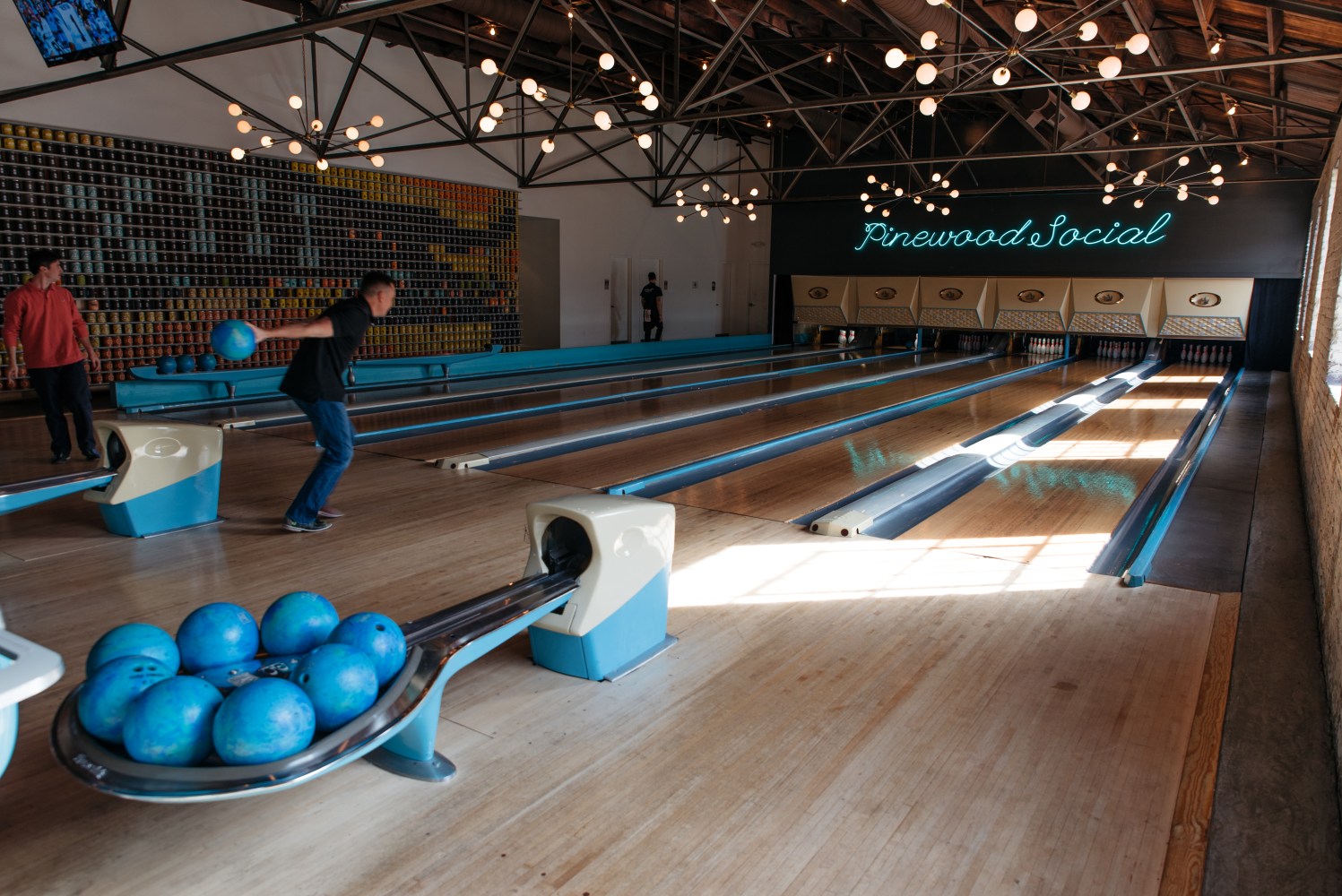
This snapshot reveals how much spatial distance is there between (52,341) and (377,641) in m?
4.52

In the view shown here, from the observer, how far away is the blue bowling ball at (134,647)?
1.92m

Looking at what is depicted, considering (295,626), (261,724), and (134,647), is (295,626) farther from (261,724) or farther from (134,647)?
(261,724)

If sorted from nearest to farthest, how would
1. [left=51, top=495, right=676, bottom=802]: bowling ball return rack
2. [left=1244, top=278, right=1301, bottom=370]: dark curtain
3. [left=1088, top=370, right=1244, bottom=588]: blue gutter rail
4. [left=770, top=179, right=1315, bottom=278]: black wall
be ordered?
[left=51, top=495, right=676, bottom=802]: bowling ball return rack
[left=1088, top=370, right=1244, bottom=588]: blue gutter rail
[left=770, top=179, right=1315, bottom=278]: black wall
[left=1244, top=278, right=1301, bottom=370]: dark curtain

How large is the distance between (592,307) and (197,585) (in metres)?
11.5

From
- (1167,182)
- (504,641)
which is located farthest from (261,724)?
(1167,182)

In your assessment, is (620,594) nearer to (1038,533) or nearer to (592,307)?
(1038,533)

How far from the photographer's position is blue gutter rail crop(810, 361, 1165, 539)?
14.8 feet

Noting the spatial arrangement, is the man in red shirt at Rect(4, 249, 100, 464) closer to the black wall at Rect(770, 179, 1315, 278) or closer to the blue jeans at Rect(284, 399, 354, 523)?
the blue jeans at Rect(284, 399, 354, 523)

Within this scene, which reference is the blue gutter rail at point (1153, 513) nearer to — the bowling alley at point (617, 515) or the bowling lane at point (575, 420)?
the bowling alley at point (617, 515)

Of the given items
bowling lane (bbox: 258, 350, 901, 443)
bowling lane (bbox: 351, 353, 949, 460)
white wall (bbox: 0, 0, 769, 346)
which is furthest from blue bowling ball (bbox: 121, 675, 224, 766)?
white wall (bbox: 0, 0, 769, 346)

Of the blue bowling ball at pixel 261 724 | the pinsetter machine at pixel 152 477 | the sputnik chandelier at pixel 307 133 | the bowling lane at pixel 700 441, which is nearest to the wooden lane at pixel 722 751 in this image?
the pinsetter machine at pixel 152 477

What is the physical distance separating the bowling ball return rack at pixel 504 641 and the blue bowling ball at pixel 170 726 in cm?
3

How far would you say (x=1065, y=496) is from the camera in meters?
5.25

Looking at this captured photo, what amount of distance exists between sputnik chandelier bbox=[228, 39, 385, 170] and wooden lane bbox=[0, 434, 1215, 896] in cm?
535
